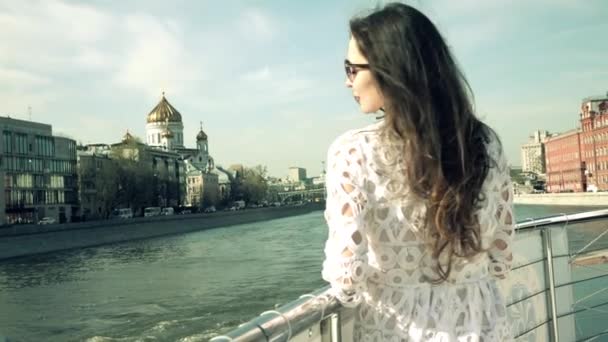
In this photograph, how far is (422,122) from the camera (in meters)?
1.15

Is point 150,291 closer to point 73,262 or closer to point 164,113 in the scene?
point 73,262

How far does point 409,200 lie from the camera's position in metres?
1.13

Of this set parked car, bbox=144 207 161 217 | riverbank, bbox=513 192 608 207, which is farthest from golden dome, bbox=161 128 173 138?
riverbank, bbox=513 192 608 207

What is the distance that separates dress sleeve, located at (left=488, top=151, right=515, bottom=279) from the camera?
126cm

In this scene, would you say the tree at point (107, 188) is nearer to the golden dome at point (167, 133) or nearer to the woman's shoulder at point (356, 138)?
the golden dome at point (167, 133)

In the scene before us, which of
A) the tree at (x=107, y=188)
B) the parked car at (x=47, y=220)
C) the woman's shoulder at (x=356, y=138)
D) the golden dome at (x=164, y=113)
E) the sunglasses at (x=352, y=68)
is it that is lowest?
the parked car at (x=47, y=220)

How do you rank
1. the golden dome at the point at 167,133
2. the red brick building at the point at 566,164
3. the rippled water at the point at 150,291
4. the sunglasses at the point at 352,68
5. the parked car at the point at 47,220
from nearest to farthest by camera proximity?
the sunglasses at the point at 352,68, the rippled water at the point at 150,291, the parked car at the point at 47,220, the red brick building at the point at 566,164, the golden dome at the point at 167,133

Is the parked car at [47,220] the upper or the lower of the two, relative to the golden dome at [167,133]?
lower

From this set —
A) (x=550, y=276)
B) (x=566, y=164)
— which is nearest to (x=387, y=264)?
(x=550, y=276)

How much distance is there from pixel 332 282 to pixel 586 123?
→ 6394 cm

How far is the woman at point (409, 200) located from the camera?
1.13 m

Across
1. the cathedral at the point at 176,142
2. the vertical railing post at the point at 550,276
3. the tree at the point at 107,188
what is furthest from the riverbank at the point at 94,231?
the cathedral at the point at 176,142

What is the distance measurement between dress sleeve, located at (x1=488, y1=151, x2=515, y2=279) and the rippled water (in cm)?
918

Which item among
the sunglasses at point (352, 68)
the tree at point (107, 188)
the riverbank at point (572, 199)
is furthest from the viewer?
the tree at point (107, 188)
